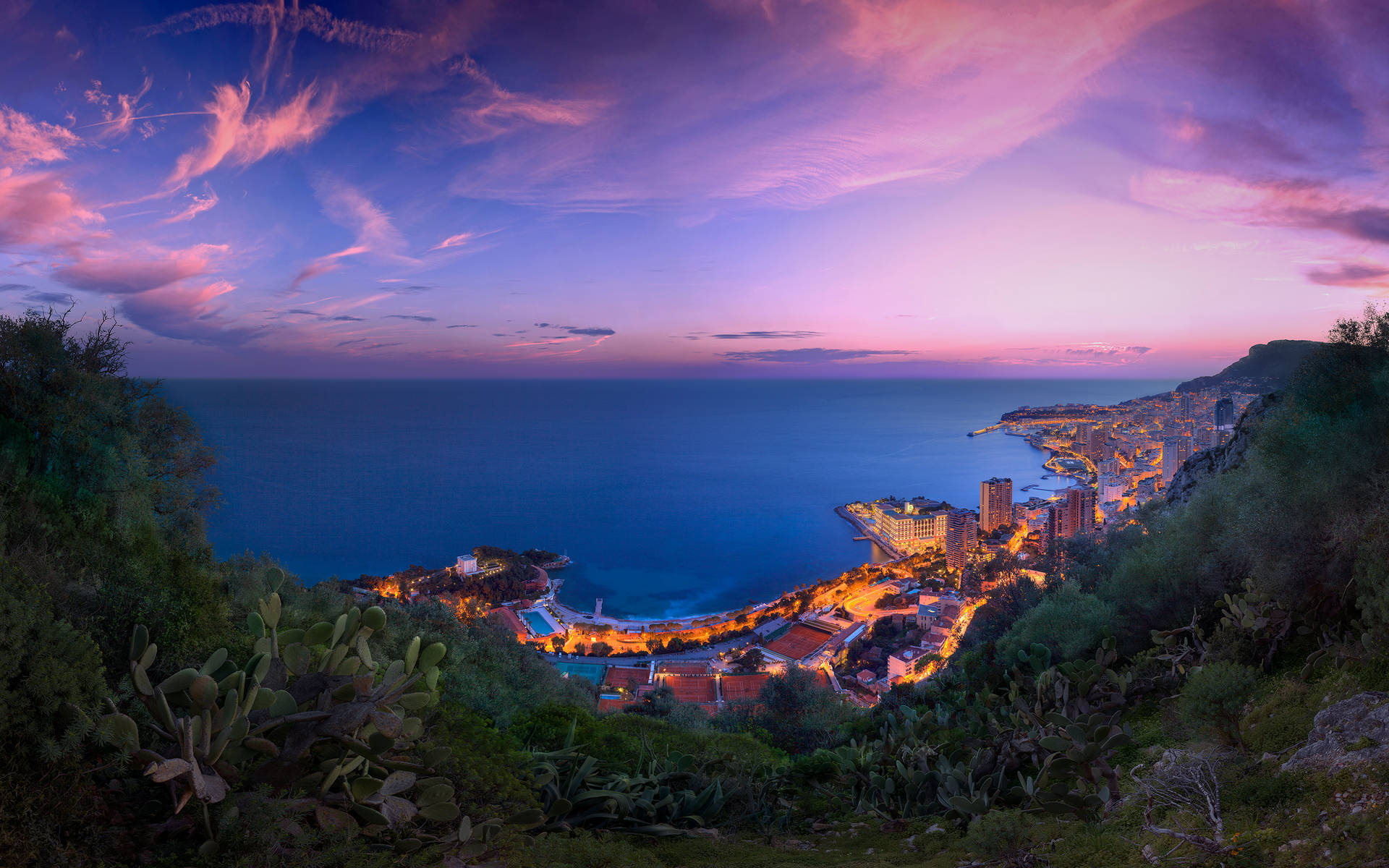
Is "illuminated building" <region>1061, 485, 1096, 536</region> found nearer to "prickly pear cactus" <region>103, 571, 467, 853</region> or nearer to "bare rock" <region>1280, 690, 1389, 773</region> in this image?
"bare rock" <region>1280, 690, 1389, 773</region>

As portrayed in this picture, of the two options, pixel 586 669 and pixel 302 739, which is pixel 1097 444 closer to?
pixel 586 669

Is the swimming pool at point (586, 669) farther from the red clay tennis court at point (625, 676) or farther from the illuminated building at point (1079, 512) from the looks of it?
the illuminated building at point (1079, 512)

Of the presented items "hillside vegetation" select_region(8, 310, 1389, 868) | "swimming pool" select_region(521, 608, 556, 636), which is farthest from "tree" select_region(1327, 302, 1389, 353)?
"swimming pool" select_region(521, 608, 556, 636)

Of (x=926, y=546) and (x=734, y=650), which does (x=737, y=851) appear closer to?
(x=734, y=650)

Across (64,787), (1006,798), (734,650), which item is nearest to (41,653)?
(64,787)

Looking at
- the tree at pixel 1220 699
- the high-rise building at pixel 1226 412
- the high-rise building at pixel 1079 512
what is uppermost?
the high-rise building at pixel 1226 412

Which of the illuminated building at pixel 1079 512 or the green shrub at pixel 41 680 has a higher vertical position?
the green shrub at pixel 41 680

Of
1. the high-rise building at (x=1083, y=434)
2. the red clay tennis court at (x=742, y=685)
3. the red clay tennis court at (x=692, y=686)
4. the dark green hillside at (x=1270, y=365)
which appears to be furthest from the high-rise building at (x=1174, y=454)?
the high-rise building at (x=1083, y=434)
